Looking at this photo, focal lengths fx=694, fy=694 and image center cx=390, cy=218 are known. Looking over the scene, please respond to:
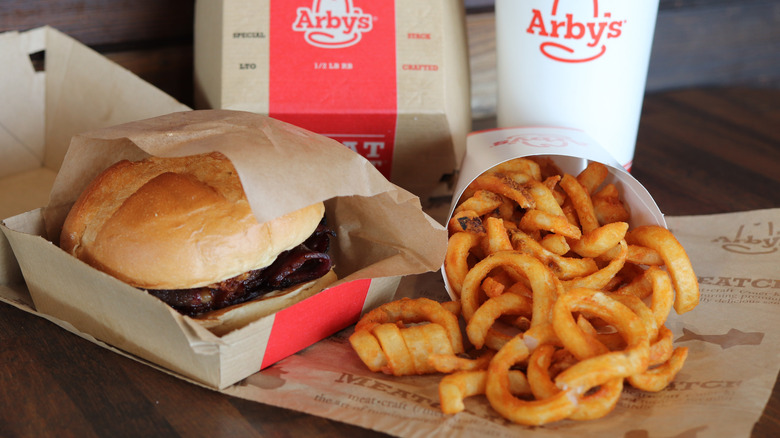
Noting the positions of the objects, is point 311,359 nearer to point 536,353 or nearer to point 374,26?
point 536,353

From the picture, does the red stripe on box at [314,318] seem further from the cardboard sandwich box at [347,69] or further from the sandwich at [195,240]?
the cardboard sandwich box at [347,69]

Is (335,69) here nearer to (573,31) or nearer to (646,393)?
(573,31)

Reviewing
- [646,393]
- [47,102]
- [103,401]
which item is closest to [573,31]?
[646,393]

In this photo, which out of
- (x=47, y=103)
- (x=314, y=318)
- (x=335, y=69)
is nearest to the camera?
(x=314, y=318)

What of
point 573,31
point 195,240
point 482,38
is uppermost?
point 573,31

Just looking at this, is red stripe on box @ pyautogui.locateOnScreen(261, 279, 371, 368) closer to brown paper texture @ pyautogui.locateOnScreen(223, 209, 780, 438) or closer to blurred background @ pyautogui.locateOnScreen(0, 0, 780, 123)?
brown paper texture @ pyautogui.locateOnScreen(223, 209, 780, 438)

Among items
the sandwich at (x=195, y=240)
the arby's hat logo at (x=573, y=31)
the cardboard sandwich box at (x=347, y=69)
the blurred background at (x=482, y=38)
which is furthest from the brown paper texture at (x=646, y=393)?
the blurred background at (x=482, y=38)

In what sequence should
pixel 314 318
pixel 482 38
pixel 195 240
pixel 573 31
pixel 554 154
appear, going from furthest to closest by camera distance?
1. pixel 482 38
2. pixel 573 31
3. pixel 554 154
4. pixel 314 318
5. pixel 195 240

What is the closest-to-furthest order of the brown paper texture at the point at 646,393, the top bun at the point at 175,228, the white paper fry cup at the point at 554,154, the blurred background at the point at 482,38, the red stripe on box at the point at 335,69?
the brown paper texture at the point at 646,393, the top bun at the point at 175,228, the white paper fry cup at the point at 554,154, the red stripe on box at the point at 335,69, the blurred background at the point at 482,38
